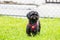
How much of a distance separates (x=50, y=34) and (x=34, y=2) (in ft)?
23.3

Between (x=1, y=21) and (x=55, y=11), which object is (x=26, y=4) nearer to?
(x=55, y=11)

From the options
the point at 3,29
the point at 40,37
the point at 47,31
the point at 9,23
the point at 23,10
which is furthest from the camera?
the point at 23,10

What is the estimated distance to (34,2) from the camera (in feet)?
47.6

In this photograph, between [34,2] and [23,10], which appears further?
[34,2]

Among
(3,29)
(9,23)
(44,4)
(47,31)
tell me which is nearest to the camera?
(47,31)

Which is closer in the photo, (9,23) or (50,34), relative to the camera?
(50,34)

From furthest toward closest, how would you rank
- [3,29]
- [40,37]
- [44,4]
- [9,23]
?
[44,4], [9,23], [3,29], [40,37]

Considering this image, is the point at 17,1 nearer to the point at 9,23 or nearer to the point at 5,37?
the point at 9,23

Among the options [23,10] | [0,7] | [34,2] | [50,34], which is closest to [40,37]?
[50,34]

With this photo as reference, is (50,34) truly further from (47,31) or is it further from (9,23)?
(9,23)

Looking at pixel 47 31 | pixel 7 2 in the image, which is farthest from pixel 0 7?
pixel 47 31

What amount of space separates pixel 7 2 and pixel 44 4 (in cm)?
187

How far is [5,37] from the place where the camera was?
7.48 meters

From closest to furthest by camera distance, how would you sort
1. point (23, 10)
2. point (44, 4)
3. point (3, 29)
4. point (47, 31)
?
point (47, 31) < point (3, 29) < point (23, 10) < point (44, 4)
